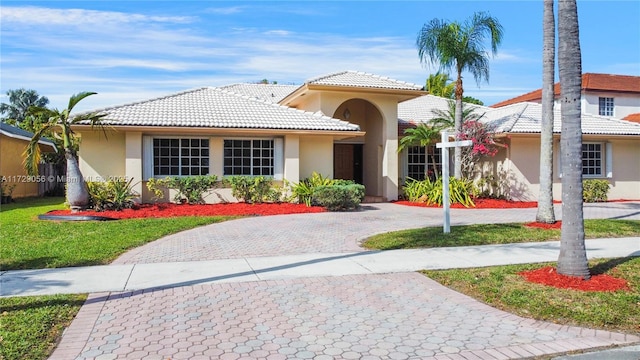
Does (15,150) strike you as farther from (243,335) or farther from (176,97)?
(243,335)

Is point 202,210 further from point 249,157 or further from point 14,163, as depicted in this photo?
point 14,163

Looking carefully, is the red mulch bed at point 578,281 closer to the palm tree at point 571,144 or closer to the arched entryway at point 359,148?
the palm tree at point 571,144

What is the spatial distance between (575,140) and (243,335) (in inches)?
211

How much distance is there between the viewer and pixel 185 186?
682 inches

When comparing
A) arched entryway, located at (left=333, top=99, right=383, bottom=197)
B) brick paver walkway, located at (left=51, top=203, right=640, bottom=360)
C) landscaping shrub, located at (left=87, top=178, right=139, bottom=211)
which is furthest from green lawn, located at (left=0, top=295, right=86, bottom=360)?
arched entryway, located at (left=333, top=99, right=383, bottom=197)

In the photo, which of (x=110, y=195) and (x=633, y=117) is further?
(x=633, y=117)

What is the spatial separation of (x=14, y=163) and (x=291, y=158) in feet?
46.2

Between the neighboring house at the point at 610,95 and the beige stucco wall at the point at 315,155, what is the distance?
27215mm

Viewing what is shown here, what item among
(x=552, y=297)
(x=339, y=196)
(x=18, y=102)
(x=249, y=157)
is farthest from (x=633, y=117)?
(x=18, y=102)

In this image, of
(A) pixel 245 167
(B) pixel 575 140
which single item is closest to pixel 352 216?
(A) pixel 245 167

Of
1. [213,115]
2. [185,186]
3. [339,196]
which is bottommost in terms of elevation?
[339,196]

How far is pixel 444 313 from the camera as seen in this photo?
605cm

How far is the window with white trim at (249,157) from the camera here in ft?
60.4

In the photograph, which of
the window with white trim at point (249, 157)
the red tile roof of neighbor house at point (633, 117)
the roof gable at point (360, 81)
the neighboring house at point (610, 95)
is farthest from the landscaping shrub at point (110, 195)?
the red tile roof of neighbor house at point (633, 117)
